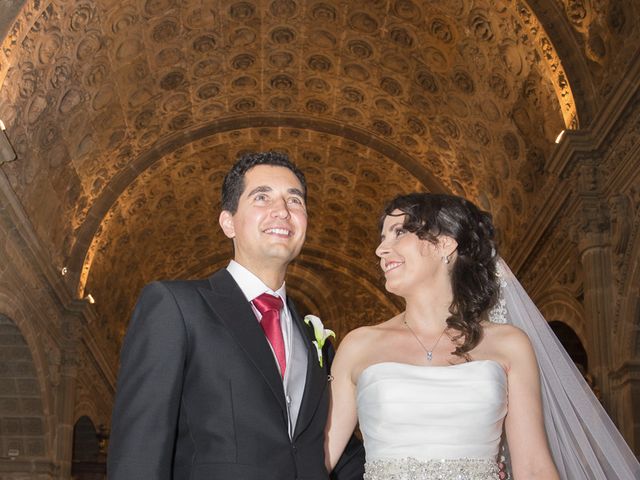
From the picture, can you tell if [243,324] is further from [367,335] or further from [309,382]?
[367,335]

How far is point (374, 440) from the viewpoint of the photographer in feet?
14.4

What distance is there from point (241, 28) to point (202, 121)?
3564 millimetres

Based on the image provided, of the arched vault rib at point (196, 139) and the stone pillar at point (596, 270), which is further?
the arched vault rib at point (196, 139)

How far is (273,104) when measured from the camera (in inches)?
854

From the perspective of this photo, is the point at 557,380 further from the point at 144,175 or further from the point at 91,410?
the point at 91,410

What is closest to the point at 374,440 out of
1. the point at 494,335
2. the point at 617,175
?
the point at 494,335

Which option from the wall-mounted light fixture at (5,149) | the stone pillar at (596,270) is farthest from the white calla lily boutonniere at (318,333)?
the wall-mounted light fixture at (5,149)

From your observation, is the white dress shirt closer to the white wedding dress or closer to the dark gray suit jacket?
the dark gray suit jacket

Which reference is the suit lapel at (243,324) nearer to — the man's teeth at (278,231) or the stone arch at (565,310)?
the man's teeth at (278,231)

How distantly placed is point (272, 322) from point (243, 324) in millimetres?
207

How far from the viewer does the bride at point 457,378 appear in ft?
13.9

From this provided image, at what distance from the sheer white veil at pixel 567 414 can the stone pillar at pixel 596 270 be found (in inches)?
328

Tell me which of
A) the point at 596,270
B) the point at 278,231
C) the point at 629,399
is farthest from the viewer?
the point at 596,270

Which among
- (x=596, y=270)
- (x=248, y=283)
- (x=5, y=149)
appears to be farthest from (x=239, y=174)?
(x=596, y=270)
